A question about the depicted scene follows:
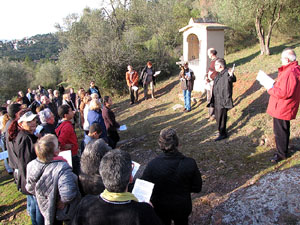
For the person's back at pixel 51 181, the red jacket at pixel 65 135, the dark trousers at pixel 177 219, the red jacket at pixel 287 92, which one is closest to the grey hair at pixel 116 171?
the dark trousers at pixel 177 219

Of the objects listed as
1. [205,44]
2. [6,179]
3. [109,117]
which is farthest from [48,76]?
[109,117]

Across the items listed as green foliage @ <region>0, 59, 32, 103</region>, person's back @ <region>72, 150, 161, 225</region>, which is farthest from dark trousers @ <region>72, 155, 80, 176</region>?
green foliage @ <region>0, 59, 32, 103</region>

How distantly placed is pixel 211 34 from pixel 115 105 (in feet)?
21.4

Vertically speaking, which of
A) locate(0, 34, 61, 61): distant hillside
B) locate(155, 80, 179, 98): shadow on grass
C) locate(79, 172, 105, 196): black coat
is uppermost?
locate(0, 34, 61, 61): distant hillside

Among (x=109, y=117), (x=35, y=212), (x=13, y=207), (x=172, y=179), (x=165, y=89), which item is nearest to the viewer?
(x=172, y=179)

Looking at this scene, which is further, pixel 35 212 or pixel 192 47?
pixel 192 47

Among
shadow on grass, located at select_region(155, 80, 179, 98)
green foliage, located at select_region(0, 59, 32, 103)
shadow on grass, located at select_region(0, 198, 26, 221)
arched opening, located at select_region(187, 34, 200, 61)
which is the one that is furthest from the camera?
green foliage, located at select_region(0, 59, 32, 103)

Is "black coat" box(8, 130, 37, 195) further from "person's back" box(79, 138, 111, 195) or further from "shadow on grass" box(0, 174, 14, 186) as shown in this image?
"shadow on grass" box(0, 174, 14, 186)

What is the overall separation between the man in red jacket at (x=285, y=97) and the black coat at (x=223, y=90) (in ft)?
4.82

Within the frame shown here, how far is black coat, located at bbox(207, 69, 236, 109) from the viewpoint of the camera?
568 centimetres

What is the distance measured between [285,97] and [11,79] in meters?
34.8

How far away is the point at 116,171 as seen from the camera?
1.75 meters

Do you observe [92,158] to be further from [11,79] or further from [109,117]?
[11,79]

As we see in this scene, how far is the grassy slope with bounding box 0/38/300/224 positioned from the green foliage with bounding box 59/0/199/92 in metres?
4.89
